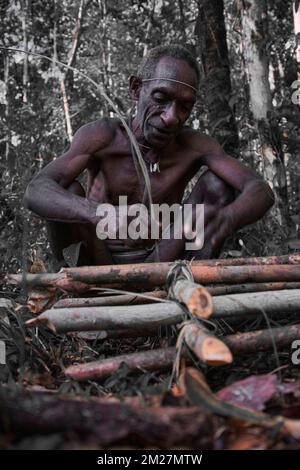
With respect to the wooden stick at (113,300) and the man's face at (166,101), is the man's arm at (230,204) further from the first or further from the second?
the wooden stick at (113,300)

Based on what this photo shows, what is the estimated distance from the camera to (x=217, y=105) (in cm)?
482

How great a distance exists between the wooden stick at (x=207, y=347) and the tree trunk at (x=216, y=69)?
128 inches

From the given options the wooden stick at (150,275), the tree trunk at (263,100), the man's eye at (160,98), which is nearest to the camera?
the wooden stick at (150,275)

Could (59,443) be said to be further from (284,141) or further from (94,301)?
(284,141)

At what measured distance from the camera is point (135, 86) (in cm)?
298

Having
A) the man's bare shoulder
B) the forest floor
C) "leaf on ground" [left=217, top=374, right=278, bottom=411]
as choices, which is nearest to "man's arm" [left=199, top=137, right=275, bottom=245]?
the man's bare shoulder

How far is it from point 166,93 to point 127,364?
4.98 feet

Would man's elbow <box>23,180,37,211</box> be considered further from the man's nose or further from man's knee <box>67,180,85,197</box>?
the man's nose

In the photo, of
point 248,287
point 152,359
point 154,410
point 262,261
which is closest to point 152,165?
point 262,261

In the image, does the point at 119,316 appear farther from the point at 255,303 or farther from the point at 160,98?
the point at 160,98

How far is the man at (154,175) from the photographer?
2674 millimetres

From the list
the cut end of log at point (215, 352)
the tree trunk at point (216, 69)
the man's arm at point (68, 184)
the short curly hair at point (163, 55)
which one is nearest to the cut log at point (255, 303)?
the cut end of log at point (215, 352)
